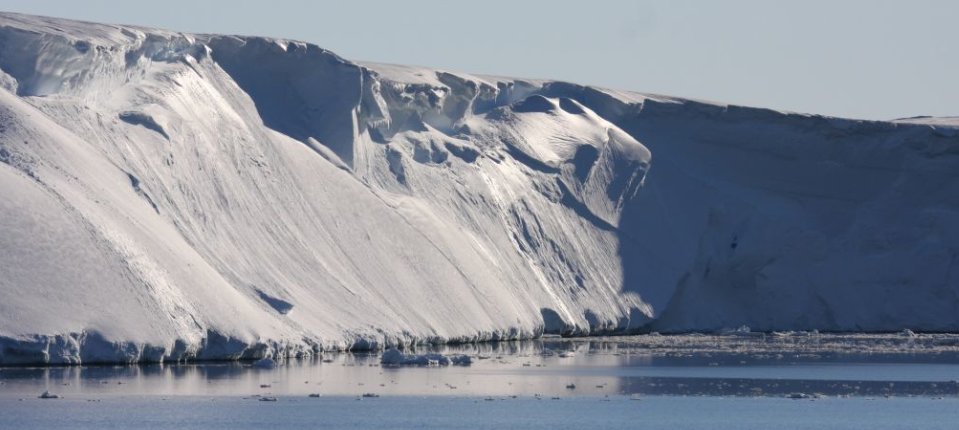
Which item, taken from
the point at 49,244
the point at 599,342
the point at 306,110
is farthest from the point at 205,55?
the point at 49,244

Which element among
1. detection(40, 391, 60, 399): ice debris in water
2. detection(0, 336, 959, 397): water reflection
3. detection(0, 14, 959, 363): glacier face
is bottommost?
detection(40, 391, 60, 399): ice debris in water

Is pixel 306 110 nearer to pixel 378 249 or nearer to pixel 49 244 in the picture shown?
pixel 378 249

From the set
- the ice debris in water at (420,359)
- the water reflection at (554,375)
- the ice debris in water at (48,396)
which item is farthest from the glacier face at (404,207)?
the ice debris in water at (48,396)

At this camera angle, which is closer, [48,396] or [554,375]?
[48,396]

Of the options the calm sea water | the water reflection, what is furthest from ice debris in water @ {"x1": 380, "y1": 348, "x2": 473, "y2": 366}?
the calm sea water

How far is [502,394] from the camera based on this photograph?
34.8 metres

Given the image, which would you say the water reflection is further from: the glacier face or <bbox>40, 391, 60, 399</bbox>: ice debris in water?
the glacier face

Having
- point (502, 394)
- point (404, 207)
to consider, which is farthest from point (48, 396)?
point (404, 207)

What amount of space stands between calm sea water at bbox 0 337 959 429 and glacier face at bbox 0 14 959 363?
1.85 metres

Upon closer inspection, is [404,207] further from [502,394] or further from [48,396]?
[48,396]

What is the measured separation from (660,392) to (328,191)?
62.1ft

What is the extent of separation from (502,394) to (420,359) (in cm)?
814

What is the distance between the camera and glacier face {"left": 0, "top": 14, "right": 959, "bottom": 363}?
39688 mm

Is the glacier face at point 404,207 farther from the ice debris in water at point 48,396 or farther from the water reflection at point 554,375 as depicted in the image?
the ice debris in water at point 48,396
